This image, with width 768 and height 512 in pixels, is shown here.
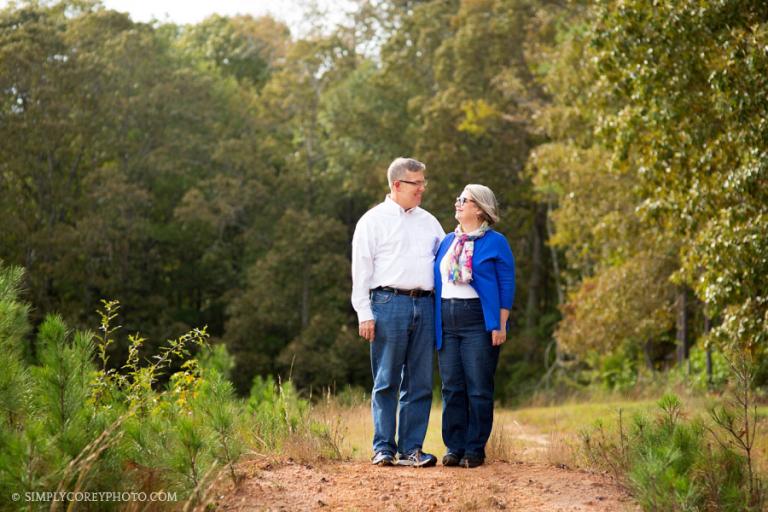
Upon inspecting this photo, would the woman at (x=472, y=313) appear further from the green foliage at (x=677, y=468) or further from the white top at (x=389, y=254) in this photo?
the green foliage at (x=677, y=468)

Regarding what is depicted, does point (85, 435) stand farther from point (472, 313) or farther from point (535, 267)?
point (535, 267)

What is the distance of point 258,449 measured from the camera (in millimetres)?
7336

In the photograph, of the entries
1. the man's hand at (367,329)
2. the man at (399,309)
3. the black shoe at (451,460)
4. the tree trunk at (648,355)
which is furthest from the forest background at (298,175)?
the man's hand at (367,329)

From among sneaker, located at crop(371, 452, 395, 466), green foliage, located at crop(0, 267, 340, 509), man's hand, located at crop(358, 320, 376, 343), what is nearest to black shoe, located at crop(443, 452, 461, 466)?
sneaker, located at crop(371, 452, 395, 466)

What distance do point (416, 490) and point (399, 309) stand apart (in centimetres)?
138

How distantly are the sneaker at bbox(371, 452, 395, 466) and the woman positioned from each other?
38 centimetres

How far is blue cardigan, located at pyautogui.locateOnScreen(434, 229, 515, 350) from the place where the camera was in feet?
23.1

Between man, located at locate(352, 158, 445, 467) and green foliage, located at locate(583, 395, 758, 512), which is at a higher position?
man, located at locate(352, 158, 445, 467)

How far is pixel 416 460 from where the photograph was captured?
23.2 feet

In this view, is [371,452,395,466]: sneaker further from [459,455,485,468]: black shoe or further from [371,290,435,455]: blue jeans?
[459,455,485,468]: black shoe

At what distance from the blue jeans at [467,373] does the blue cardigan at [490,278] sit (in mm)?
85

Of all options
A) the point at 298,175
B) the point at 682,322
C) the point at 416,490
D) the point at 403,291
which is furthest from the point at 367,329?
the point at 298,175

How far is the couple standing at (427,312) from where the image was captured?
7.07m

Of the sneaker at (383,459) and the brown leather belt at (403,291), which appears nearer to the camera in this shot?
the sneaker at (383,459)
